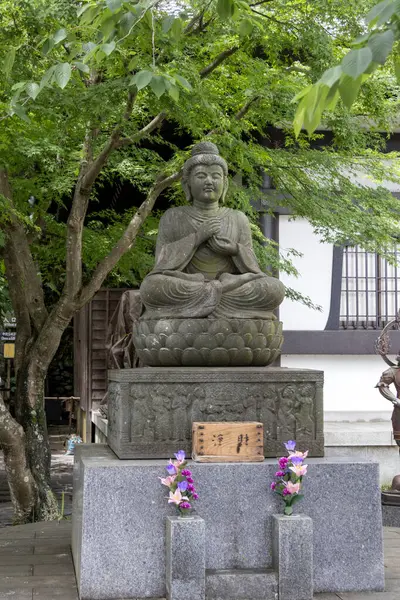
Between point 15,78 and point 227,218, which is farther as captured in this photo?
point 15,78

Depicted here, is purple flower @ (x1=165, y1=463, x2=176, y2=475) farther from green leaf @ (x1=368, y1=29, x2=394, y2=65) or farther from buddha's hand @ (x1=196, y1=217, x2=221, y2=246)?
green leaf @ (x1=368, y1=29, x2=394, y2=65)

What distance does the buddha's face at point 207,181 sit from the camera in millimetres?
6035

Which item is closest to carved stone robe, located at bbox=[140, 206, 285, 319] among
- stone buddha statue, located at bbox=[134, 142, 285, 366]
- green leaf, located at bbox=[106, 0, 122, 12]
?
stone buddha statue, located at bbox=[134, 142, 285, 366]

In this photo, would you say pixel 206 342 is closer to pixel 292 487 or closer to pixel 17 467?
pixel 292 487

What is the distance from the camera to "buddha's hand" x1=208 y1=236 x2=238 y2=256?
596 centimetres

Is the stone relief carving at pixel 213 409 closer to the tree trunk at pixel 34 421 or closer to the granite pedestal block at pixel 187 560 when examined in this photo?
the granite pedestal block at pixel 187 560

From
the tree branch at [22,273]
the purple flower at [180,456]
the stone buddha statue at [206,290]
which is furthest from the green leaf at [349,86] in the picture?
the tree branch at [22,273]

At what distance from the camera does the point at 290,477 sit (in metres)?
4.81

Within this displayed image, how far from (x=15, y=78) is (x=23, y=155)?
189 cm

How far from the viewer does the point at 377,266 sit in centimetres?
1263

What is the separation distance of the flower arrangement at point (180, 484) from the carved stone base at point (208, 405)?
0.38m

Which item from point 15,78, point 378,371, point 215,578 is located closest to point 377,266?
point 378,371

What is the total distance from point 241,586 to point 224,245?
2.44 metres

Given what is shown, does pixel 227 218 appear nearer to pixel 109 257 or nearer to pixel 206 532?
pixel 206 532
